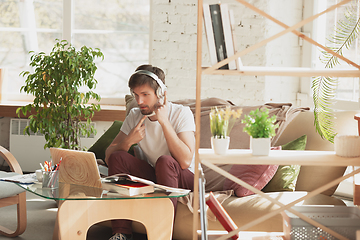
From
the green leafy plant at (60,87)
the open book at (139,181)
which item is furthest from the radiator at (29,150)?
the open book at (139,181)

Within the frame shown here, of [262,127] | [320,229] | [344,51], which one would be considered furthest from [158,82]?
[344,51]

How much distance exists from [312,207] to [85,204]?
102cm

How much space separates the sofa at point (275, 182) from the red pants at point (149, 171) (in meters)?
0.14

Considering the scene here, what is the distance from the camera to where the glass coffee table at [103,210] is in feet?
6.21

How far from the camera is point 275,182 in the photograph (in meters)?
2.36

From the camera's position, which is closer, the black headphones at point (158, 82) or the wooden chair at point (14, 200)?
the black headphones at point (158, 82)

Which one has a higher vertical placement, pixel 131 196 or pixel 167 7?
pixel 167 7

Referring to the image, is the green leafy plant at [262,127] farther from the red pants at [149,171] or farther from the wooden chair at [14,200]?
the wooden chair at [14,200]

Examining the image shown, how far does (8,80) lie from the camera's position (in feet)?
15.6

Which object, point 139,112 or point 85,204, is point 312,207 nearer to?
point 85,204

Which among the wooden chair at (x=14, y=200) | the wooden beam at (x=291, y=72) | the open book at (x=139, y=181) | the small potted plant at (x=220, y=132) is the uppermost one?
the wooden beam at (x=291, y=72)

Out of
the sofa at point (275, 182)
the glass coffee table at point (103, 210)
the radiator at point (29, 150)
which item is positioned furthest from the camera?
the radiator at point (29, 150)

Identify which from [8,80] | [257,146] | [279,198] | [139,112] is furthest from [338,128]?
[8,80]

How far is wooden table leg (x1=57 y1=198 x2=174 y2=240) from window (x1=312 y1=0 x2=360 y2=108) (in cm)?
205
